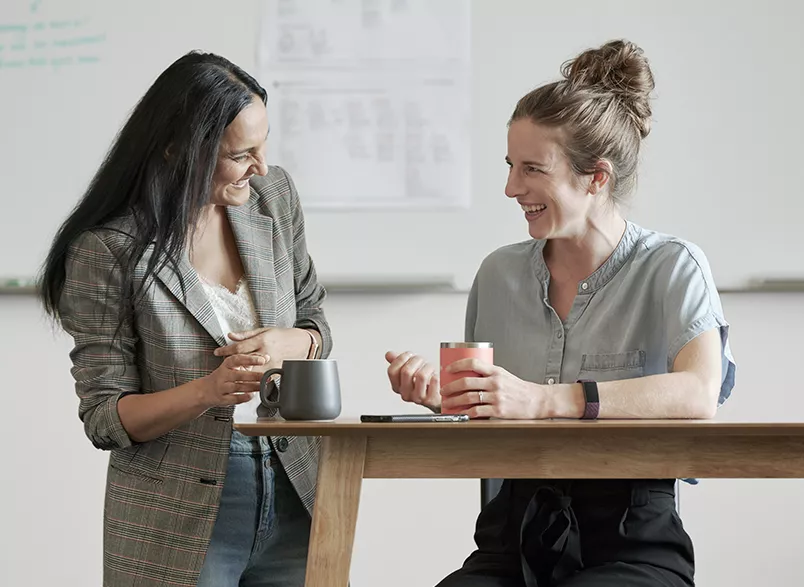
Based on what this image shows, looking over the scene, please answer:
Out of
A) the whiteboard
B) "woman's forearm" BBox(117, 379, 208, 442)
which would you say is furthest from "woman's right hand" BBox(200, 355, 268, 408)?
the whiteboard

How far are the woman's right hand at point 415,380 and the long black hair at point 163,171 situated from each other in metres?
0.37

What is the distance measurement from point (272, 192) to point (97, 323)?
38 cm

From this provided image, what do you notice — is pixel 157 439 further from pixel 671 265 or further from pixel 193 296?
pixel 671 265

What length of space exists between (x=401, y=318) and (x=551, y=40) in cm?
78

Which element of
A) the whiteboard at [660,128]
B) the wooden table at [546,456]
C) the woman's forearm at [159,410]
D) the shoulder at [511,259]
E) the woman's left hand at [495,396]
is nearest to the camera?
the wooden table at [546,456]

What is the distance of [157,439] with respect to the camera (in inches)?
60.9

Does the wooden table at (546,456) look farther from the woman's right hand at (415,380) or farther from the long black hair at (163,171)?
the long black hair at (163,171)

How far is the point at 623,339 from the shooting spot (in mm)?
1606

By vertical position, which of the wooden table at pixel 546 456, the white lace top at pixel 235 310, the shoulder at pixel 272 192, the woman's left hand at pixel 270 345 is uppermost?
the shoulder at pixel 272 192

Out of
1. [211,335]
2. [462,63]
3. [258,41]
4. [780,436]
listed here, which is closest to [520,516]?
[780,436]

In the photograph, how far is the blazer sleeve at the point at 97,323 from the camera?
5.03 feet

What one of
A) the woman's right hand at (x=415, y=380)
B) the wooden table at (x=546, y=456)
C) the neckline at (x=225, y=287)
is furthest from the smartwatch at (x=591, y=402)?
the neckline at (x=225, y=287)

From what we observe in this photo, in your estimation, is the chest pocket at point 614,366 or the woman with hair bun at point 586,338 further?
the chest pocket at point 614,366

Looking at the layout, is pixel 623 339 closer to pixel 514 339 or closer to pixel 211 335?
pixel 514 339
